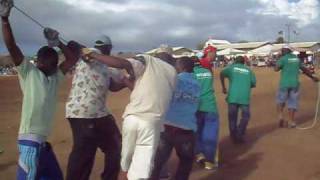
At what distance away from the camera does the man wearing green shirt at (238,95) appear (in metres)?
10.1

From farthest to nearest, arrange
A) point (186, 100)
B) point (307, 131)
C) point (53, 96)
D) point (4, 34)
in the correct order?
point (307, 131)
point (186, 100)
point (53, 96)
point (4, 34)

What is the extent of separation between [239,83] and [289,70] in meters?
2.06

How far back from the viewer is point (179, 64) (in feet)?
24.2

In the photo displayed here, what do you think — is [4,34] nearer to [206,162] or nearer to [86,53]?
[86,53]

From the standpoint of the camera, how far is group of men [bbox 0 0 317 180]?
5297 millimetres

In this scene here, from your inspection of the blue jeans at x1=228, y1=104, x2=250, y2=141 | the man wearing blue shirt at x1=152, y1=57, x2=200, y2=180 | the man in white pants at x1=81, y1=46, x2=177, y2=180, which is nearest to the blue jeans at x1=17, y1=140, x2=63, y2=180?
the man in white pants at x1=81, y1=46, x2=177, y2=180

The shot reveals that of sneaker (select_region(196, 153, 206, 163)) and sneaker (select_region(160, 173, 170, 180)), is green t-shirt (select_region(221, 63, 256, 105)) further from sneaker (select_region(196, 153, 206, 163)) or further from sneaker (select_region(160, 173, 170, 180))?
sneaker (select_region(160, 173, 170, 180))

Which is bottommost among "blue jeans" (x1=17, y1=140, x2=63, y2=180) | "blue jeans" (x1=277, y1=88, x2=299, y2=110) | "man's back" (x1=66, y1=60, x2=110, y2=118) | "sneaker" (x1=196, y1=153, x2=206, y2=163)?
"sneaker" (x1=196, y1=153, x2=206, y2=163)

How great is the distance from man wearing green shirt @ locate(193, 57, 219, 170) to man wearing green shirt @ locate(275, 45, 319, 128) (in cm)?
371

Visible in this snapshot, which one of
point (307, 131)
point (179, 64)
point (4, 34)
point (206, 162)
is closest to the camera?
point (4, 34)

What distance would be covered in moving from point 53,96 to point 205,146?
3481 millimetres

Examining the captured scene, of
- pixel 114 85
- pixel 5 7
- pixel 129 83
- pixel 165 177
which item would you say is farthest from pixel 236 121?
pixel 5 7

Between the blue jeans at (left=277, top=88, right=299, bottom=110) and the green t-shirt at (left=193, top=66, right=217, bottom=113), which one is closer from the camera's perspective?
the green t-shirt at (left=193, top=66, right=217, bottom=113)

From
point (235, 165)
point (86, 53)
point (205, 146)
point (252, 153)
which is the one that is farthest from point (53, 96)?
point (252, 153)
